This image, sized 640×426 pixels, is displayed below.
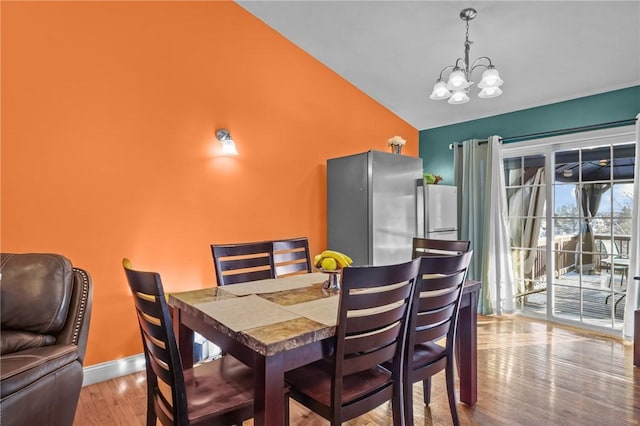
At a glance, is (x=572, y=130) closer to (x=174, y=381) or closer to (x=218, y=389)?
(x=218, y=389)

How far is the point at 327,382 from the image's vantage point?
1.45m

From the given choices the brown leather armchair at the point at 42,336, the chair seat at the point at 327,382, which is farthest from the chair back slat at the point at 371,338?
the brown leather armchair at the point at 42,336

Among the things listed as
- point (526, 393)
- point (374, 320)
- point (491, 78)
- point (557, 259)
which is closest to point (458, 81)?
point (491, 78)

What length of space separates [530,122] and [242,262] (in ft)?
11.0

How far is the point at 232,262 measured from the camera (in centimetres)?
217

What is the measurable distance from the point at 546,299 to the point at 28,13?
5042 millimetres

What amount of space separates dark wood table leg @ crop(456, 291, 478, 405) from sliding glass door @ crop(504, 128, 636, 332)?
7.26 feet

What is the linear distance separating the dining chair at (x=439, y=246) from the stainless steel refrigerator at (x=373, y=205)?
78cm

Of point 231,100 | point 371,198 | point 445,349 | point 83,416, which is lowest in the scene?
point 83,416

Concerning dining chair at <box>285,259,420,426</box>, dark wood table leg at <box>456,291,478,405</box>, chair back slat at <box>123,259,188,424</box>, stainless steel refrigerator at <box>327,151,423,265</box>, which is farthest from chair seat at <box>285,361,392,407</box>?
stainless steel refrigerator at <box>327,151,423,265</box>

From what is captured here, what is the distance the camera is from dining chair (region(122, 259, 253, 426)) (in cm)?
119

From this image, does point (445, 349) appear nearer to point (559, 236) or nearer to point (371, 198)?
point (371, 198)

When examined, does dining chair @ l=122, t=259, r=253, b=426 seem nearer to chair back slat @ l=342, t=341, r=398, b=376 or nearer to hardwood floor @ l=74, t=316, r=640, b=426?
chair back slat @ l=342, t=341, r=398, b=376

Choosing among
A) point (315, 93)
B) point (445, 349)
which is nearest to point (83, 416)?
point (445, 349)
